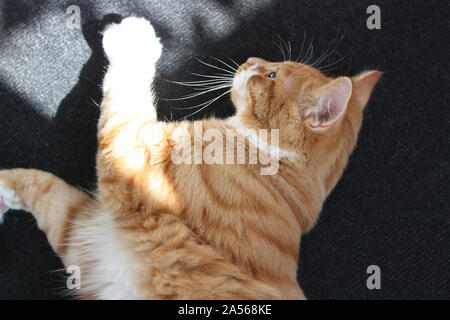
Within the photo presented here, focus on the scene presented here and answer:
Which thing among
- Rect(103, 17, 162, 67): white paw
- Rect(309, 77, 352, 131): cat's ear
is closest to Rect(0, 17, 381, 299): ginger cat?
Rect(309, 77, 352, 131): cat's ear

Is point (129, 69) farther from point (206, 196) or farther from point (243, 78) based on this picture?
point (206, 196)

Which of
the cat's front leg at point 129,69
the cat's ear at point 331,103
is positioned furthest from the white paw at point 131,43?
the cat's ear at point 331,103

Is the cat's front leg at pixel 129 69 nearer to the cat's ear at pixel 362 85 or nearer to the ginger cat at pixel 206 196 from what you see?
the ginger cat at pixel 206 196

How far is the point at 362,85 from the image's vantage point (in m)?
1.59

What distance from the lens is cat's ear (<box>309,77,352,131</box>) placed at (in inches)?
51.6

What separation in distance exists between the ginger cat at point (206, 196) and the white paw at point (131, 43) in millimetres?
181

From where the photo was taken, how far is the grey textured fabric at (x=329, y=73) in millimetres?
1824

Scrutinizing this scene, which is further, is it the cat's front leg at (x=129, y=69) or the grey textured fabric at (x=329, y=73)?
the grey textured fabric at (x=329, y=73)

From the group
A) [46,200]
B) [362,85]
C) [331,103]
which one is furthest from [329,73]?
[46,200]

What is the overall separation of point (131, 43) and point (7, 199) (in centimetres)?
85

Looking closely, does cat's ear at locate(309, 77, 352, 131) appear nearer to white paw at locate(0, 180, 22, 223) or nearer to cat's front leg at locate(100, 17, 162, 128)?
cat's front leg at locate(100, 17, 162, 128)

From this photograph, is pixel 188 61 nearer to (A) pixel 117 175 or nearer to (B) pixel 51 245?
(A) pixel 117 175

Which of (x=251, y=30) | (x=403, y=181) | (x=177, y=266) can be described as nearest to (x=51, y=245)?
(x=177, y=266)
